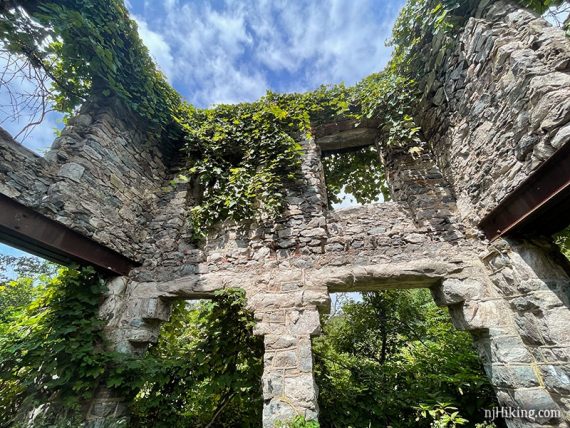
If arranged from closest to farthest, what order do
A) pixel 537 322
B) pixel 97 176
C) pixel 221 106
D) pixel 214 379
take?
pixel 537 322 → pixel 214 379 → pixel 97 176 → pixel 221 106

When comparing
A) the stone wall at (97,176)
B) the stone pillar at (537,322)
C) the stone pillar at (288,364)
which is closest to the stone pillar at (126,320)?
the stone wall at (97,176)

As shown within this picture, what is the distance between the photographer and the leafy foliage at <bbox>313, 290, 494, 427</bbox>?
8.50 ft

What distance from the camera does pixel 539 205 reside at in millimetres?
1787

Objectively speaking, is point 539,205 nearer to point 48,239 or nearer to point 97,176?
A: point 48,239

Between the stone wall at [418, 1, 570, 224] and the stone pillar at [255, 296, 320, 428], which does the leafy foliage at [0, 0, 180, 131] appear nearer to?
the stone pillar at [255, 296, 320, 428]

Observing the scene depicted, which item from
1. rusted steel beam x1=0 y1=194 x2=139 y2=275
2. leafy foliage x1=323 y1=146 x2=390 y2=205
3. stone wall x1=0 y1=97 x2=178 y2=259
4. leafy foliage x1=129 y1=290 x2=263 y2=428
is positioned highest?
leafy foliage x1=323 y1=146 x2=390 y2=205

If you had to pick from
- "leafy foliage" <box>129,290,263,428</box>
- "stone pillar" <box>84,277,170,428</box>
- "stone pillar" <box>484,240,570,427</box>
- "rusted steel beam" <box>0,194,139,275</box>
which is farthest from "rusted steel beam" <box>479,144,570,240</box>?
"rusted steel beam" <box>0,194,139,275</box>

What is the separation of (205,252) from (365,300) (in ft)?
9.62

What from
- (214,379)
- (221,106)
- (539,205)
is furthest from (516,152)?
(221,106)

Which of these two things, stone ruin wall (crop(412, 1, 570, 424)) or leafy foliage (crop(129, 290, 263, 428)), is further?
leafy foliage (crop(129, 290, 263, 428))

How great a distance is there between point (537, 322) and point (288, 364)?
85.9 inches

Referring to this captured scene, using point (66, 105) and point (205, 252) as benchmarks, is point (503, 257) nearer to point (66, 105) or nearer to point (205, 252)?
point (205, 252)

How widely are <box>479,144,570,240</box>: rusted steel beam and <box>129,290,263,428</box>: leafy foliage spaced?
2721mm

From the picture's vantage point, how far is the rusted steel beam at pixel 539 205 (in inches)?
64.6
